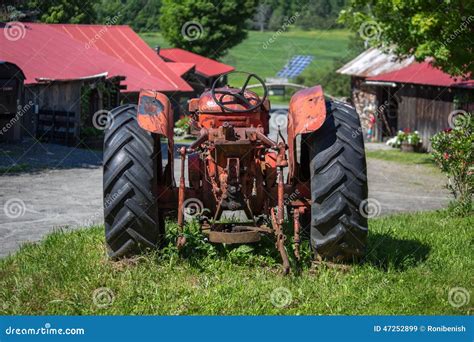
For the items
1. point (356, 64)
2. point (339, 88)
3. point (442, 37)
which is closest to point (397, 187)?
point (442, 37)

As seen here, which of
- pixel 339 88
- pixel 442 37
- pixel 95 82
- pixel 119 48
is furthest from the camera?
pixel 339 88

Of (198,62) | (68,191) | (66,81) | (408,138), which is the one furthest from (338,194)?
(198,62)

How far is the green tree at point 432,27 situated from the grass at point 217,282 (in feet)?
45.4

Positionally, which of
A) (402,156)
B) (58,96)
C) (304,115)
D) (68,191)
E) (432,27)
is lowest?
(402,156)

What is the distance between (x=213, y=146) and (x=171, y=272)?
1325 mm

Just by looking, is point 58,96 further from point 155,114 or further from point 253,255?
point 253,255

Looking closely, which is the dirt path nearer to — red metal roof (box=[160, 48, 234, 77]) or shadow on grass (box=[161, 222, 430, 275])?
shadow on grass (box=[161, 222, 430, 275])

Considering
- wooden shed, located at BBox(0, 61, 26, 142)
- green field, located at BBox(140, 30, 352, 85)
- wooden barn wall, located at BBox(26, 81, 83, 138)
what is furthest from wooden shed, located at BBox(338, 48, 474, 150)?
green field, located at BBox(140, 30, 352, 85)

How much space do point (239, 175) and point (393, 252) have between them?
7.18 feet

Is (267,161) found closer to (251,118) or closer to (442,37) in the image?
(251,118)

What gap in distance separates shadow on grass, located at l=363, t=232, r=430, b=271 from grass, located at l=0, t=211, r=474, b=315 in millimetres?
20

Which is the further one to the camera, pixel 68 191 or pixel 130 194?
pixel 68 191

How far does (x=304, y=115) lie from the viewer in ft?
26.6

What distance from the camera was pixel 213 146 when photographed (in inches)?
318
